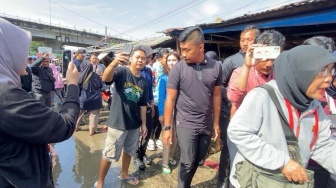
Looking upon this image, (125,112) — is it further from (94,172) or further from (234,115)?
(234,115)

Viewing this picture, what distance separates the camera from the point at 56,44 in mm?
36438

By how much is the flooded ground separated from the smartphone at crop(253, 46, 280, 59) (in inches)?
88.3

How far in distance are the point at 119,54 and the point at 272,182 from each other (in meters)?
1.86

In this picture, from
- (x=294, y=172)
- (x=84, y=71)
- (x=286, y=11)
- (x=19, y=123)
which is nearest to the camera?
(x=19, y=123)

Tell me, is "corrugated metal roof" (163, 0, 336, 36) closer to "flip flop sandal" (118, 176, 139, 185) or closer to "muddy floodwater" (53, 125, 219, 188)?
"muddy floodwater" (53, 125, 219, 188)

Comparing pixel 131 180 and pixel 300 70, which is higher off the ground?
pixel 300 70

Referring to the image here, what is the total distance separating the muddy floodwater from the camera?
132 inches

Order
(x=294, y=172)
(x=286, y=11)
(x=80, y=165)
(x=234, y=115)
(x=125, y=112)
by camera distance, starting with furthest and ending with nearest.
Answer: (x=286, y=11) → (x=80, y=165) → (x=125, y=112) → (x=234, y=115) → (x=294, y=172)

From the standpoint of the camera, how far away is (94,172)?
3.75 meters

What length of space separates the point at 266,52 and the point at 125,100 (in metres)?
1.80

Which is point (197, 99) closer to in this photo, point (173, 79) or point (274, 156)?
point (173, 79)

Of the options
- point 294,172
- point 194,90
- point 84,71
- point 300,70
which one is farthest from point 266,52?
point 84,71

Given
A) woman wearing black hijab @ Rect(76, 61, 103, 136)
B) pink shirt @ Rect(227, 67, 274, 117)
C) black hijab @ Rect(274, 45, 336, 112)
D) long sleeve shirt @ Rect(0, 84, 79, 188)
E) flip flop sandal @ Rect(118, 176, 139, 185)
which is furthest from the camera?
woman wearing black hijab @ Rect(76, 61, 103, 136)

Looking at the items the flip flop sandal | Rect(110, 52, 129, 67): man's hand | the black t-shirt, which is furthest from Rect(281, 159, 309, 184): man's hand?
the flip flop sandal
